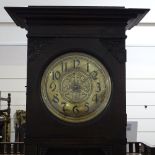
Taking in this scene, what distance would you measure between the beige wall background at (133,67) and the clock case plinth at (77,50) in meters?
1.65

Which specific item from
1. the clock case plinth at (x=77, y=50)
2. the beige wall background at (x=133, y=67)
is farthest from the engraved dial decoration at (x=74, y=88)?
the beige wall background at (x=133, y=67)

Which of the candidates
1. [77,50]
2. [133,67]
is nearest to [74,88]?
[77,50]

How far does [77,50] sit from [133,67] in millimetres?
1810

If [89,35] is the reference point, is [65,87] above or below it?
below

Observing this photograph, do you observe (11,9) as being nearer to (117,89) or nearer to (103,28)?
(103,28)

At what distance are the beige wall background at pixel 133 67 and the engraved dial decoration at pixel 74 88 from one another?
5.56 feet

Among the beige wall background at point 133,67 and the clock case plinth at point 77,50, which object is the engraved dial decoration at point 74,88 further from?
the beige wall background at point 133,67

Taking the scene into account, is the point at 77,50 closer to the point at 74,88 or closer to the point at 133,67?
the point at 74,88

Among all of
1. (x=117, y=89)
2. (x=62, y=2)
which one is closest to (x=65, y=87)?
(x=117, y=89)

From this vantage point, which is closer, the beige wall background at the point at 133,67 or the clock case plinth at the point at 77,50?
the clock case plinth at the point at 77,50

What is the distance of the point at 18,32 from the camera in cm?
274

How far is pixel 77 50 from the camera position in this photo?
3.59 feet

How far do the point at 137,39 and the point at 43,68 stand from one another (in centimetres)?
185

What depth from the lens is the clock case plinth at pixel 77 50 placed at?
41.9 inches
